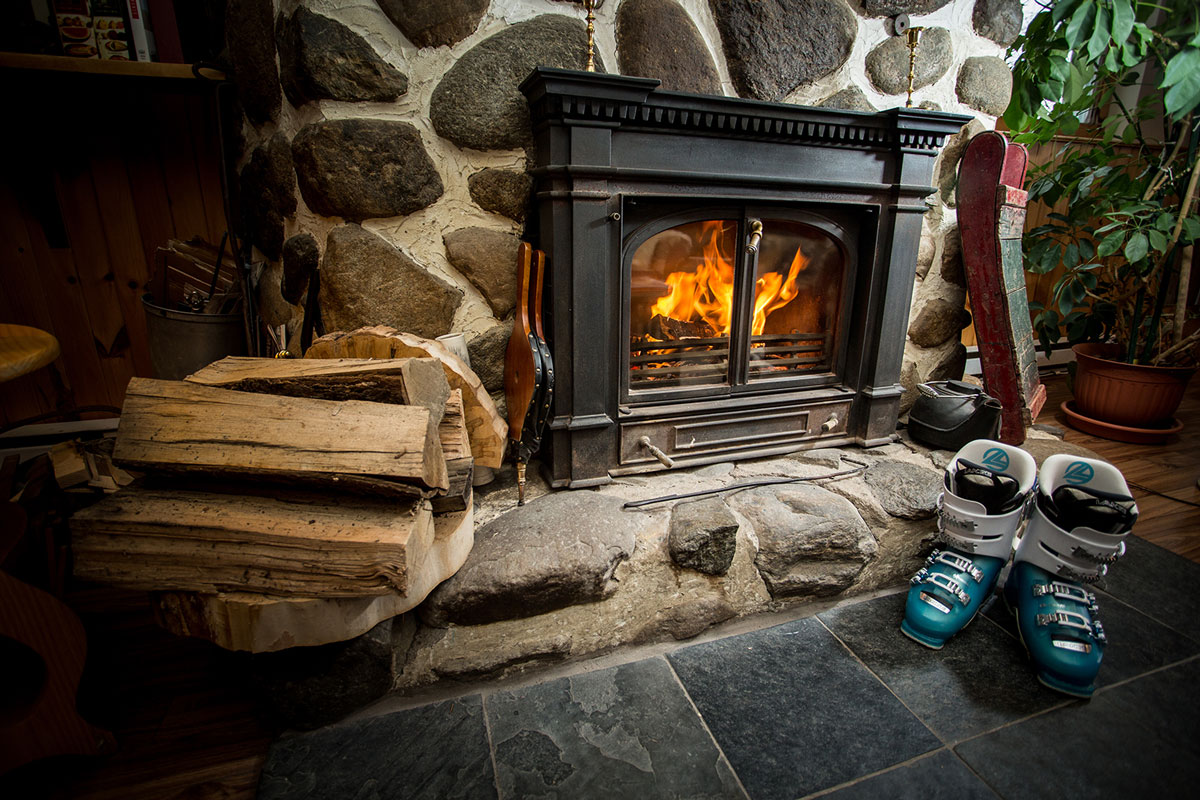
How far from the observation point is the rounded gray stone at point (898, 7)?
1423 millimetres

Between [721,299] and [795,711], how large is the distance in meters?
0.97

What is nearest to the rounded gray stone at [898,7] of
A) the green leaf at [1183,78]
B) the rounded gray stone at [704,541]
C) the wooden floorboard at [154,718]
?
the green leaf at [1183,78]

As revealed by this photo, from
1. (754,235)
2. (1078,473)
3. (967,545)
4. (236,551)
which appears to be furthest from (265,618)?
(1078,473)

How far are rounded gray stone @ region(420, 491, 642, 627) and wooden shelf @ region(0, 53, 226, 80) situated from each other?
155 centimetres

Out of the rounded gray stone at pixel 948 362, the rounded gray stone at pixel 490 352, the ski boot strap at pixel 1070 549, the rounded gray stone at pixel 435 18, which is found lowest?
the ski boot strap at pixel 1070 549

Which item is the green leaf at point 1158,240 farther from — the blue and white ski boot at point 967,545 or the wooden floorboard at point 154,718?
the wooden floorboard at point 154,718

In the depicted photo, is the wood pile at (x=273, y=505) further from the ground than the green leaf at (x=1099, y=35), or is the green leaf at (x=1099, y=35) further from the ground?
the green leaf at (x=1099, y=35)

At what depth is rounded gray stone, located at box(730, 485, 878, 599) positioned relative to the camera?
1.24m

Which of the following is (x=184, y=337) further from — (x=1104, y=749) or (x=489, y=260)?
(x=1104, y=749)

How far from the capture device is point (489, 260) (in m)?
1.29

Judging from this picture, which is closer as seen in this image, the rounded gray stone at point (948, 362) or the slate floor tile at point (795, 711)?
the slate floor tile at point (795, 711)

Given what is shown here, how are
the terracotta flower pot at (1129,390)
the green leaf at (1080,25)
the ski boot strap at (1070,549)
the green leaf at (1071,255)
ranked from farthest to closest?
the green leaf at (1071,255) → the terracotta flower pot at (1129,390) → the green leaf at (1080,25) → the ski boot strap at (1070,549)

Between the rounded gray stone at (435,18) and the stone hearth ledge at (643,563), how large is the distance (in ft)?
3.26

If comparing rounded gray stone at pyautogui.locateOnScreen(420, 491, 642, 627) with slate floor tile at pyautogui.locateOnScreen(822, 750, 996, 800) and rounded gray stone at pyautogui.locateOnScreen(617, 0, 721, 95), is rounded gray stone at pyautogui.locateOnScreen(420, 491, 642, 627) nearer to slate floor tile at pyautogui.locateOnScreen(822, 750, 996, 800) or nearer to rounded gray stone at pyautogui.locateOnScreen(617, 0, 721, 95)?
slate floor tile at pyautogui.locateOnScreen(822, 750, 996, 800)
